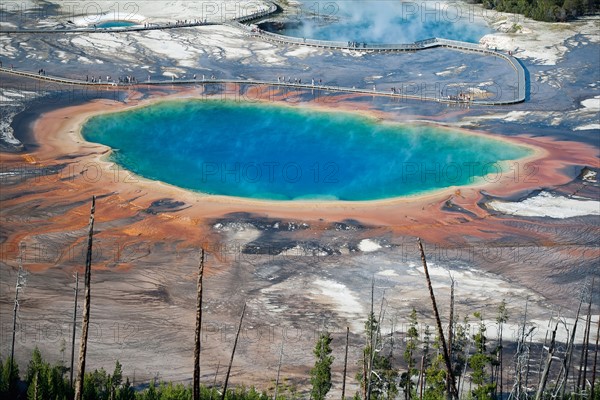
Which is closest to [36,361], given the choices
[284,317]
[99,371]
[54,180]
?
[99,371]

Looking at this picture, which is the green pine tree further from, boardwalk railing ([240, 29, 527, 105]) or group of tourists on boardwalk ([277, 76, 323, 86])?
boardwalk railing ([240, 29, 527, 105])

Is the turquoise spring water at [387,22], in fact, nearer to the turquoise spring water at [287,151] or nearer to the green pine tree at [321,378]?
the turquoise spring water at [287,151]

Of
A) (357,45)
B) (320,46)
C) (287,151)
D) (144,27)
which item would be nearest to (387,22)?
(357,45)

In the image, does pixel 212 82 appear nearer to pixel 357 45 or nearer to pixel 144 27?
pixel 144 27

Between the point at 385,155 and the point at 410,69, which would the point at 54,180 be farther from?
the point at 410,69

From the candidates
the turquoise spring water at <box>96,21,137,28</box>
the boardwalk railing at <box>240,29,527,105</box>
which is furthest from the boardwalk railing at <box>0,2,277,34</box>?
the boardwalk railing at <box>240,29,527,105</box>
